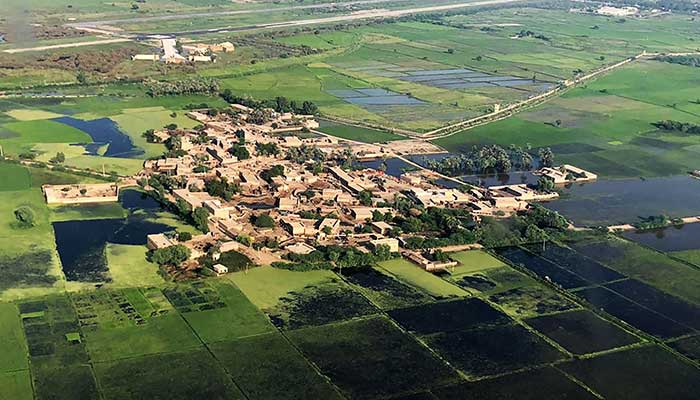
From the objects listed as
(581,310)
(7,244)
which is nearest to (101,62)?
(7,244)

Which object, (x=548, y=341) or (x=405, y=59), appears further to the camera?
(x=405, y=59)

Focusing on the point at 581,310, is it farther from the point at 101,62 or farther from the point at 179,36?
the point at 179,36

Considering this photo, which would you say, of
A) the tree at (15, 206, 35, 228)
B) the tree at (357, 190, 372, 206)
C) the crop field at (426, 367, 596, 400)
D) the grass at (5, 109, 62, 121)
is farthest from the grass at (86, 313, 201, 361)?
the grass at (5, 109, 62, 121)

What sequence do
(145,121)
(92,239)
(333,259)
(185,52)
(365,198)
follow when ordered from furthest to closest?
(185,52)
(145,121)
(365,198)
(92,239)
(333,259)

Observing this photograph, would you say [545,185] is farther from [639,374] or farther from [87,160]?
[87,160]

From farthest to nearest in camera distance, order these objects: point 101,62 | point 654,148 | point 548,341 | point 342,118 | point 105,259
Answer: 1. point 101,62
2. point 342,118
3. point 654,148
4. point 105,259
5. point 548,341

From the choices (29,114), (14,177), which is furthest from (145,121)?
(14,177)
